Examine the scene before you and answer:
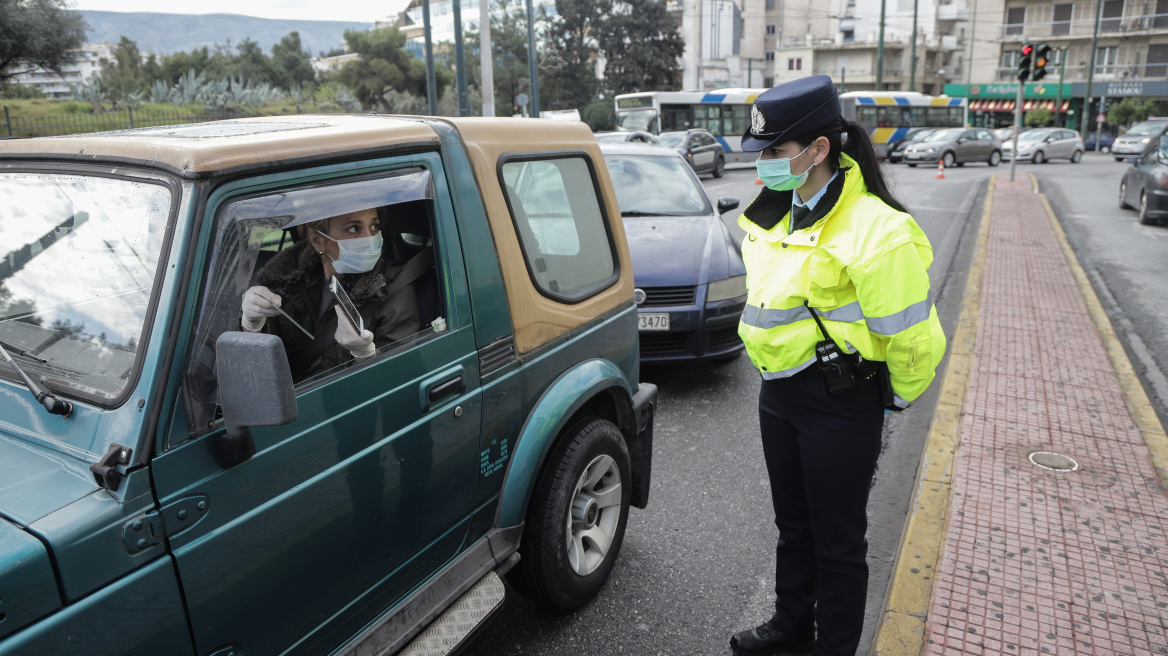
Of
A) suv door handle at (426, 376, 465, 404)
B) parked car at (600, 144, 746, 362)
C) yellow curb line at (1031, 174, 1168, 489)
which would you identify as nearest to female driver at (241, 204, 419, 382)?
suv door handle at (426, 376, 465, 404)

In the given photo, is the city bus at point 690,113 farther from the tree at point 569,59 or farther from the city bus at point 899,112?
the tree at point 569,59

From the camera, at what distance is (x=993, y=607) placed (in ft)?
10.0

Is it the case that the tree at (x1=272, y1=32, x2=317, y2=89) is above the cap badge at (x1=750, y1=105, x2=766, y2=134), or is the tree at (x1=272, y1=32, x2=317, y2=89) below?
above

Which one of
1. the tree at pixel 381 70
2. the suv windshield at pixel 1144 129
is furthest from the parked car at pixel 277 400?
the tree at pixel 381 70

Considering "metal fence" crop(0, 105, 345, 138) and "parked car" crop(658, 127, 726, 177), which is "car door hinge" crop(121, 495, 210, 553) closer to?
"metal fence" crop(0, 105, 345, 138)

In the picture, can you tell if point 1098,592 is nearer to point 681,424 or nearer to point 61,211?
point 681,424

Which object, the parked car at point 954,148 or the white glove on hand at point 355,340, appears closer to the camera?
the white glove on hand at point 355,340

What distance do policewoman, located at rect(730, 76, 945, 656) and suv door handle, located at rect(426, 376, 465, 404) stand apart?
36.5 inches

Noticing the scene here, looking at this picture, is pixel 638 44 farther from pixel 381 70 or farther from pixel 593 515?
pixel 593 515

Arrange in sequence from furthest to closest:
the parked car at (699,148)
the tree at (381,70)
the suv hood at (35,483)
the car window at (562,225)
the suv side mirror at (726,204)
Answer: the tree at (381,70) < the parked car at (699,148) < the suv side mirror at (726,204) < the car window at (562,225) < the suv hood at (35,483)

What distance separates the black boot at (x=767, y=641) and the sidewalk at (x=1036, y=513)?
0.27 meters

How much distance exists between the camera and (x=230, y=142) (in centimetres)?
190

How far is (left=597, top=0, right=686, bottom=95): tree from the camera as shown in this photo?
60.9m

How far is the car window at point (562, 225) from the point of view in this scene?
282 centimetres
